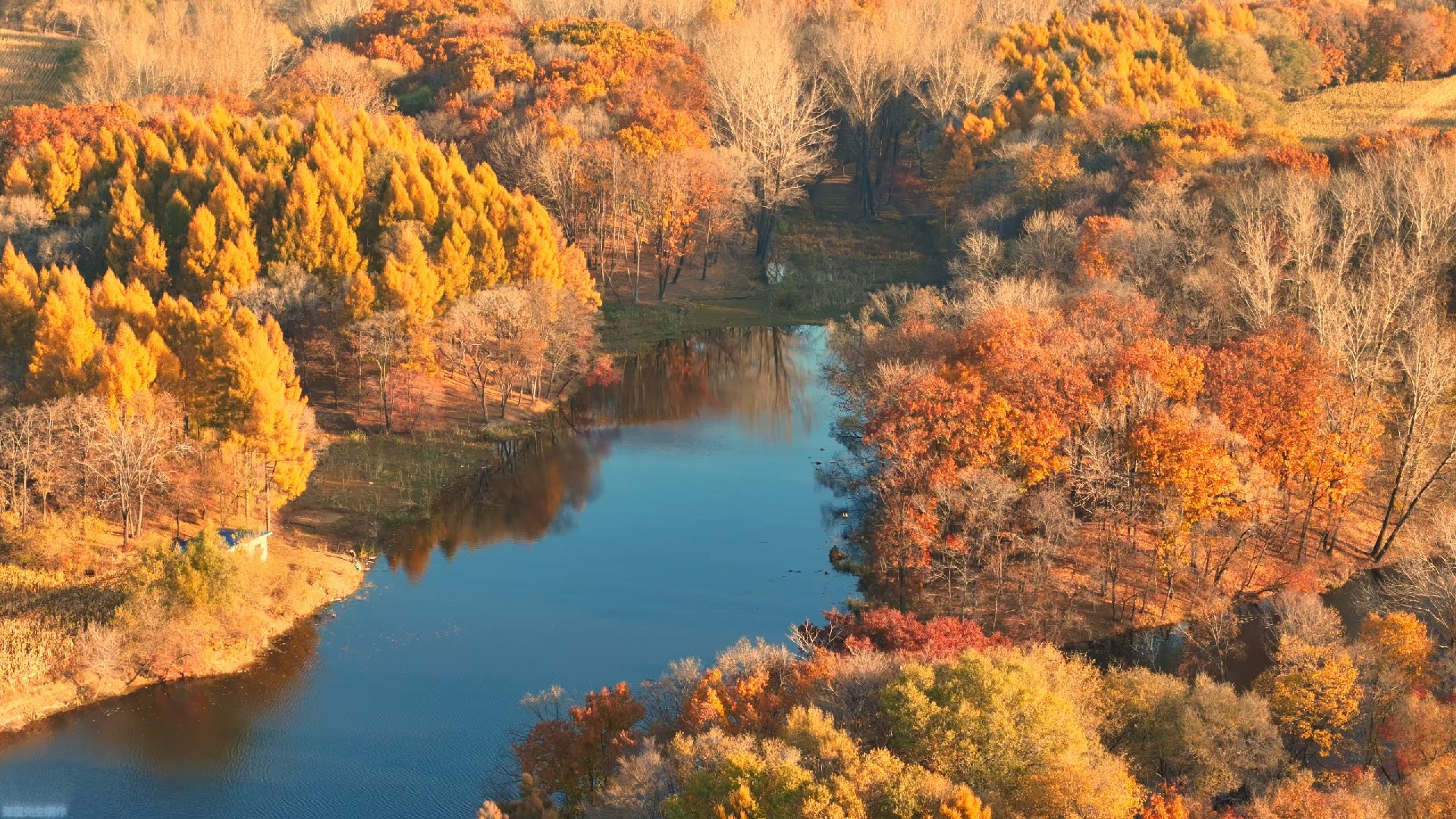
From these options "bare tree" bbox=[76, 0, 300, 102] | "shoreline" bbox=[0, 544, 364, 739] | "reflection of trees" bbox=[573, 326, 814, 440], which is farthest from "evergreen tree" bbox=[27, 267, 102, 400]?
"bare tree" bbox=[76, 0, 300, 102]

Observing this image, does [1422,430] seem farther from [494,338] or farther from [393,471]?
[393,471]

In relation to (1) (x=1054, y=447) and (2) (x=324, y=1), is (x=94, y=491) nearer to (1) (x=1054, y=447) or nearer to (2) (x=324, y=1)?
(1) (x=1054, y=447)

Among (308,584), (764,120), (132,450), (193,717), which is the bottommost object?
(193,717)

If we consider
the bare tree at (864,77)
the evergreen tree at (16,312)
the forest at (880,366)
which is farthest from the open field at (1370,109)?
the evergreen tree at (16,312)

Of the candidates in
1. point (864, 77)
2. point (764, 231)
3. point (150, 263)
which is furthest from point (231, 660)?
point (864, 77)

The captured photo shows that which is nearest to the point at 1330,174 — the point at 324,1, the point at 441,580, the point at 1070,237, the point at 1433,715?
the point at 1070,237

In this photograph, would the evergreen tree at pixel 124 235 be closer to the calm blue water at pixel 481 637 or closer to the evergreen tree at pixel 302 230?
the evergreen tree at pixel 302 230

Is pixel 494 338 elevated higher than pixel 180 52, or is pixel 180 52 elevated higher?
pixel 180 52
